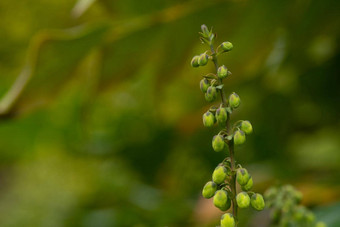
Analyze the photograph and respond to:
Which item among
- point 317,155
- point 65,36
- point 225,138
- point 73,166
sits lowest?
point 225,138

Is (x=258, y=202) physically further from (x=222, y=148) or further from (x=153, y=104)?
(x=153, y=104)

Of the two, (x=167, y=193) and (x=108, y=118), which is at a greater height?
(x=108, y=118)

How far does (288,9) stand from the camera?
79 cm

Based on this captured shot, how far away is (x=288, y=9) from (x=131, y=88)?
475 millimetres

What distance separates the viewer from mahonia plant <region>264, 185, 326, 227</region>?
1.59 feet

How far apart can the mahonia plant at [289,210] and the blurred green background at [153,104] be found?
0.18m

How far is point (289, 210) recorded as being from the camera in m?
0.49

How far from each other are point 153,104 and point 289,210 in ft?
1.64

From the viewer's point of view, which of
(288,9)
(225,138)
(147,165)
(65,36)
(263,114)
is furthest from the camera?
(147,165)

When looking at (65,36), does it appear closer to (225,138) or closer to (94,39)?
(94,39)

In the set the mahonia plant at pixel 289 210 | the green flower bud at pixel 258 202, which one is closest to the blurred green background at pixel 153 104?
the mahonia plant at pixel 289 210

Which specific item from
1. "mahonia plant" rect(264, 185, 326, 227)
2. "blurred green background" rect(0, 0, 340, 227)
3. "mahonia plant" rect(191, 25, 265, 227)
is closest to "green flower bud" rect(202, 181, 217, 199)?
"mahonia plant" rect(191, 25, 265, 227)

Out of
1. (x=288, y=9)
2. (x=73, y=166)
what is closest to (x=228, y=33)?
(x=288, y=9)

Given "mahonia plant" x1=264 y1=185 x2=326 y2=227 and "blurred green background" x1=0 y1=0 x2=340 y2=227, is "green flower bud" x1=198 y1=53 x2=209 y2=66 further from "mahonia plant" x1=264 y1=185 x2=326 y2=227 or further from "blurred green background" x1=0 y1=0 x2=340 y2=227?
"blurred green background" x1=0 y1=0 x2=340 y2=227
